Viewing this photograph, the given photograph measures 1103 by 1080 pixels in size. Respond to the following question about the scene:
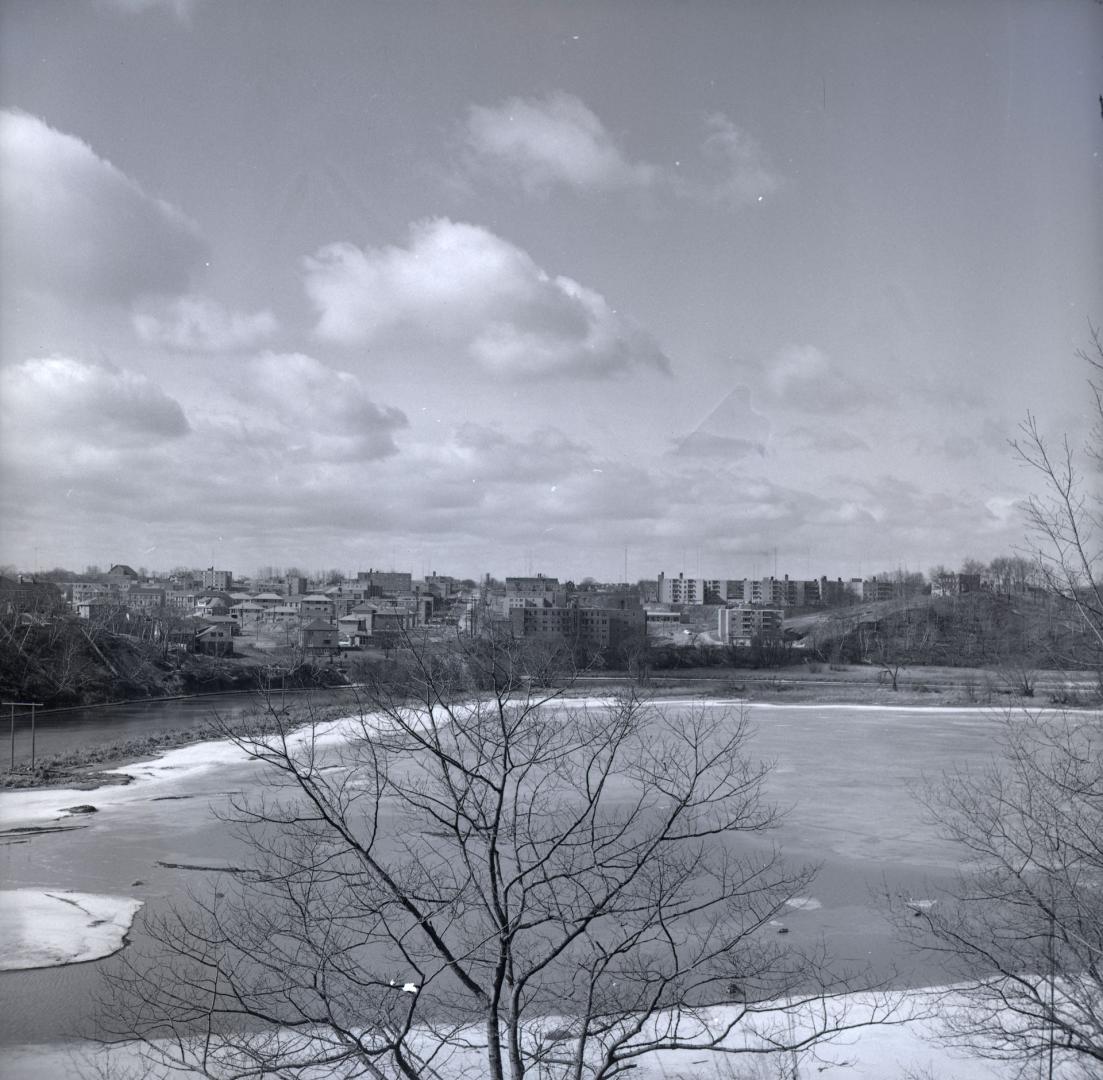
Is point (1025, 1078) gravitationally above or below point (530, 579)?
below

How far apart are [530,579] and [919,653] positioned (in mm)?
21317

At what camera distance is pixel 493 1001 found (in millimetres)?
4434

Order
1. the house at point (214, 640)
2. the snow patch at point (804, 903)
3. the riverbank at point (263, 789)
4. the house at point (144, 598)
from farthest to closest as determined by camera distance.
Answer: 1. the house at point (144, 598)
2. the house at point (214, 640)
3. the snow patch at point (804, 903)
4. the riverbank at point (263, 789)

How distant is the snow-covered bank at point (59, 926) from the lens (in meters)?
7.02

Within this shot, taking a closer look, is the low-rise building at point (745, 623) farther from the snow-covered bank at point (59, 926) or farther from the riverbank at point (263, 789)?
the snow-covered bank at point (59, 926)

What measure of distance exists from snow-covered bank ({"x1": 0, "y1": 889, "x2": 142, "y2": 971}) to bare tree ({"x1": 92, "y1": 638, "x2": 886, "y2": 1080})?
42cm

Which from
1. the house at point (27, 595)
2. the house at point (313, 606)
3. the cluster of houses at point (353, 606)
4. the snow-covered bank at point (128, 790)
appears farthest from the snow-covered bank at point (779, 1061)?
the house at point (313, 606)

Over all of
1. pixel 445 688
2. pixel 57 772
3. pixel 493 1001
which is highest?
pixel 445 688

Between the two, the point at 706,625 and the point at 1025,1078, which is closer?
the point at 1025,1078

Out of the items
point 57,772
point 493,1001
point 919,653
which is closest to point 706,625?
point 919,653

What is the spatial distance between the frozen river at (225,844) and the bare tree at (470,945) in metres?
0.50

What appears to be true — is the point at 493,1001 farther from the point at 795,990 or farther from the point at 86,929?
the point at 86,929

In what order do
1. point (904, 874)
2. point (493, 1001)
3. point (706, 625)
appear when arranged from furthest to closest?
1. point (706, 625)
2. point (904, 874)
3. point (493, 1001)

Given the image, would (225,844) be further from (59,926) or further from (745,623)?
(745,623)
